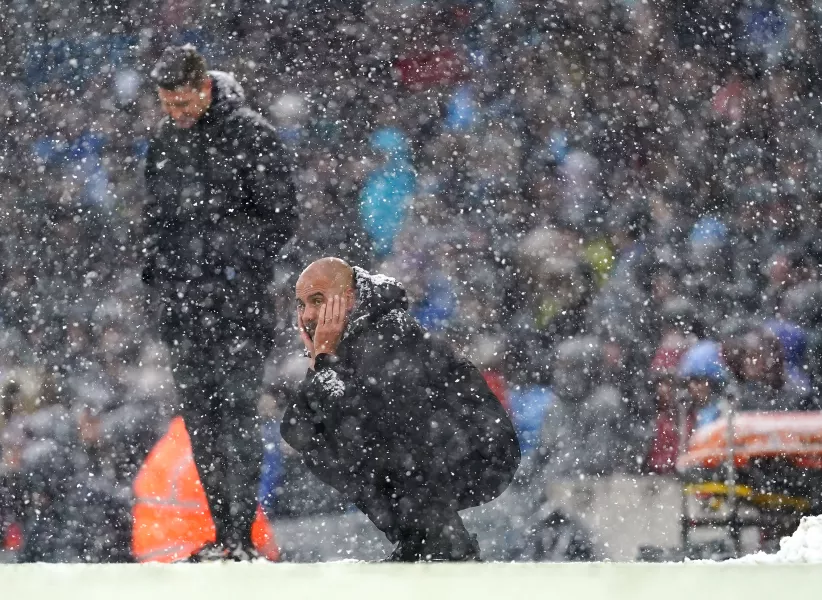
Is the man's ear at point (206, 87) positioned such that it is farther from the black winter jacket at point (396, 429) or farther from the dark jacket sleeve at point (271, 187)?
the black winter jacket at point (396, 429)

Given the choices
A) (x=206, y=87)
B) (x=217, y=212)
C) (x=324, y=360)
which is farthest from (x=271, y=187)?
(x=324, y=360)

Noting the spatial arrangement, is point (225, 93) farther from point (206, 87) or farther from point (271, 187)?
point (271, 187)

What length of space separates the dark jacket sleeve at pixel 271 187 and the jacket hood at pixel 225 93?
45mm

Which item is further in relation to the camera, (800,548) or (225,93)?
(225,93)

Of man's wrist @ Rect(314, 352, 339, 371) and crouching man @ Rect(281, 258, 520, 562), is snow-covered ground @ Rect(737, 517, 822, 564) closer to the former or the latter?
crouching man @ Rect(281, 258, 520, 562)

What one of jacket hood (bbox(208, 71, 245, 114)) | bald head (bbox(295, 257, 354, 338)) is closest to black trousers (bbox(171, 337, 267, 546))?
bald head (bbox(295, 257, 354, 338))

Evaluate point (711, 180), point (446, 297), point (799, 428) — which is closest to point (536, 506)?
point (446, 297)

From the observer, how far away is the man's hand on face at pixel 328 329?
148cm

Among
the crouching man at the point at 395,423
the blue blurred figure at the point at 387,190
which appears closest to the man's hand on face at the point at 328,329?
the crouching man at the point at 395,423

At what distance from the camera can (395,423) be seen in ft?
4.81

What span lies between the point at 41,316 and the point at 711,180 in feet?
3.85

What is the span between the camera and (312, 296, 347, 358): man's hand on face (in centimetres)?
148

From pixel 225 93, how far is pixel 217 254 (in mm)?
284

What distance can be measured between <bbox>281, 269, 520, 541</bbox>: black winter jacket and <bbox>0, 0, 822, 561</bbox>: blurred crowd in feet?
0.13
